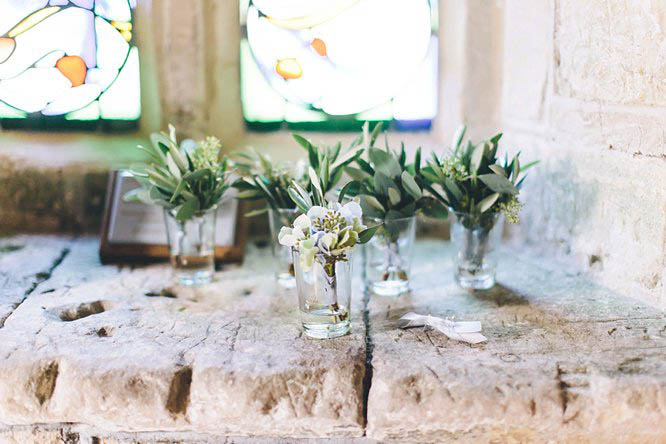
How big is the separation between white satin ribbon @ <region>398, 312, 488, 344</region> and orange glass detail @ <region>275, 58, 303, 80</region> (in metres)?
0.96

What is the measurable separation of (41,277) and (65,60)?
2.30ft

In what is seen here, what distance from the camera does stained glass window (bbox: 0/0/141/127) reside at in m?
2.43

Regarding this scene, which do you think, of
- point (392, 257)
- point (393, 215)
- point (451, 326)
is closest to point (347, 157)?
point (393, 215)

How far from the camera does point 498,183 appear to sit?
1989mm

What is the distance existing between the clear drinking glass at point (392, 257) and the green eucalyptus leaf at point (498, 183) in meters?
0.23

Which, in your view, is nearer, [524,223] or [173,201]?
[173,201]

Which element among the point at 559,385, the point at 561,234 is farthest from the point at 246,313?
the point at 561,234

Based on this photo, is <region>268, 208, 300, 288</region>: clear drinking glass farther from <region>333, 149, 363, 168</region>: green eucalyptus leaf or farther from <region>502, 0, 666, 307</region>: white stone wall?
<region>502, 0, 666, 307</region>: white stone wall

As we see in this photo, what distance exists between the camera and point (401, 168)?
2.08 meters

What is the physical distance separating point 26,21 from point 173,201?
2.72ft

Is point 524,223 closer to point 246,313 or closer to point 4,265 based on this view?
point 246,313

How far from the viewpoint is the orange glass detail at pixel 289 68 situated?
8.21ft

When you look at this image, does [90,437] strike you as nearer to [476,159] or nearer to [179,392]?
[179,392]

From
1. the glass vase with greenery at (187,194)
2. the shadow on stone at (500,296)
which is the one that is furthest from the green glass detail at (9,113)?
the shadow on stone at (500,296)
